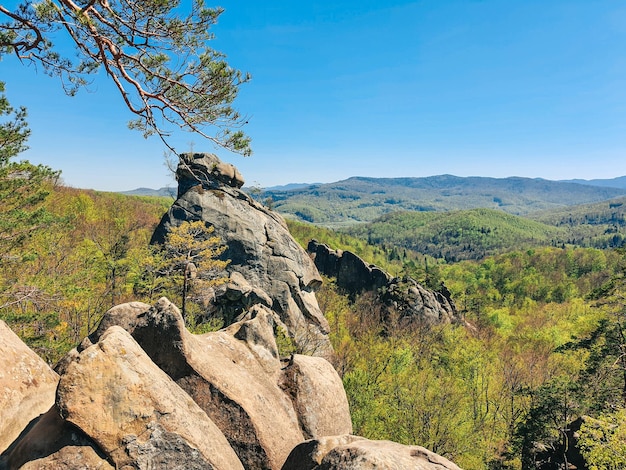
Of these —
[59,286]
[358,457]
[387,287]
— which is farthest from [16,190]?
[387,287]

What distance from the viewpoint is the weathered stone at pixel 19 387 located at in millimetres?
6879

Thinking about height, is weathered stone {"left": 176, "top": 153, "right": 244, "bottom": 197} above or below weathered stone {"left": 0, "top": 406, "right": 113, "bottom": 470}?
above

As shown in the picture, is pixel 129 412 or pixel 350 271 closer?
pixel 129 412

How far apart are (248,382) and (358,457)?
4.94 m

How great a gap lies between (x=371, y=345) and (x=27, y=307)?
104ft

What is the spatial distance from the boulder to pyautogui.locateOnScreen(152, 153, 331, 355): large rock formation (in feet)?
74.4

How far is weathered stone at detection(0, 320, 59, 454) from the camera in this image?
22.6ft

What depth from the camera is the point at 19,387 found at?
747cm

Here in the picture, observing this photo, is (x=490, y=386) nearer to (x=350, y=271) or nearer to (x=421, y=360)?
(x=421, y=360)

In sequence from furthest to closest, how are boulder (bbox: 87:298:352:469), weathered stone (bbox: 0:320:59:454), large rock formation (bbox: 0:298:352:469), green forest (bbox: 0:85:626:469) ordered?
green forest (bbox: 0:85:626:469)
boulder (bbox: 87:298:352:469)
weathered stone (bbox: 0:320:59:454)
large rock formation (bbox: 0:298:352:469)

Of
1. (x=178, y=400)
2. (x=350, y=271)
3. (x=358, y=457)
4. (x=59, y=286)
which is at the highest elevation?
(x=59, y=286)

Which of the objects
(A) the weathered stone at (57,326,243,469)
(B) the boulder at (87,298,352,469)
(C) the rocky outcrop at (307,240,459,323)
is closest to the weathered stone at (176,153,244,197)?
(B) the boulder at (87,298,352,469)

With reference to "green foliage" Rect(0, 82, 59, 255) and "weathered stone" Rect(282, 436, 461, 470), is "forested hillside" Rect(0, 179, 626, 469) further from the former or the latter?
"weathered stone" Rect(282, 436, 461, 470)

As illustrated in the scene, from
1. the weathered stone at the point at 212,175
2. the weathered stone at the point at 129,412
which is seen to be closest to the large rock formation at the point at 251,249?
the weathered stone at the point at 212,175
